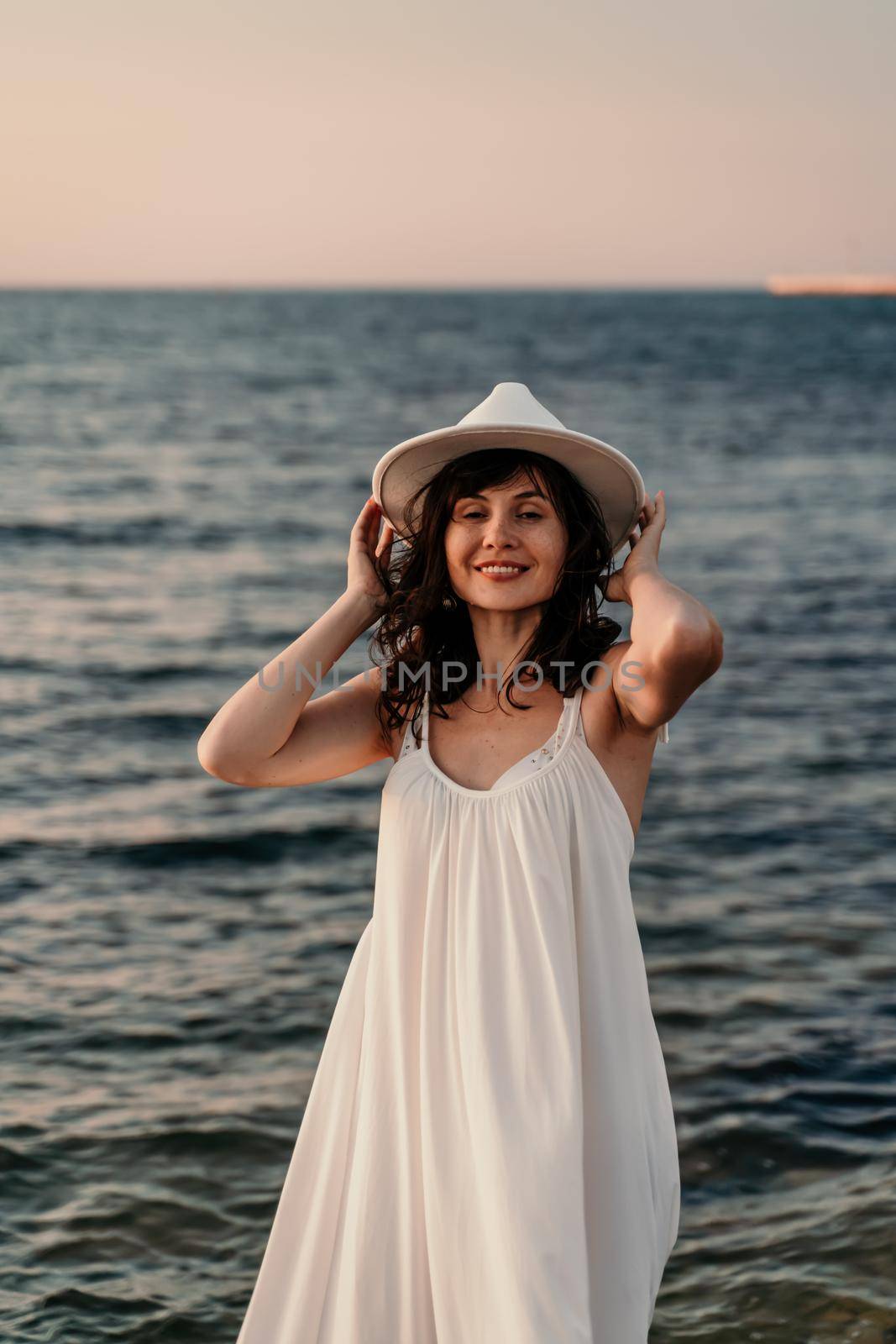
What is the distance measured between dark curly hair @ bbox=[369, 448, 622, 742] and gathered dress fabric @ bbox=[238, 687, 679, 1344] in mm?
128

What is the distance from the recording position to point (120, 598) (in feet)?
45.6

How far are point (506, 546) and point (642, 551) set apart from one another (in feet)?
0.90

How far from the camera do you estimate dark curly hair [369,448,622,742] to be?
2.78 metres

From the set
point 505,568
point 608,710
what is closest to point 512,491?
point 505,568

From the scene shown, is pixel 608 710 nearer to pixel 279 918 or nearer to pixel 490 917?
pixel 490 917

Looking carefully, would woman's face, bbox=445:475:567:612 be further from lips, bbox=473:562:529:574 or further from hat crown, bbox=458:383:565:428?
hat crown, bbox=458:383:565:428

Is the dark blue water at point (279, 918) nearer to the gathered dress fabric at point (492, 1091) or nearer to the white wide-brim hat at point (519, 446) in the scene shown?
the gathered dress fabric at point (492, 1091)

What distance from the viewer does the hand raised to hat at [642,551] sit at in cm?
278

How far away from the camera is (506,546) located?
272 centimetres

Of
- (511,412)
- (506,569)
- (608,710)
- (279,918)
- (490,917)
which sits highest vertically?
(511,412)

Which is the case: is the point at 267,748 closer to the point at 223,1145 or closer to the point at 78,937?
the point at 223,1145

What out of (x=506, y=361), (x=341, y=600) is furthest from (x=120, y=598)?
(x=506, y=361)

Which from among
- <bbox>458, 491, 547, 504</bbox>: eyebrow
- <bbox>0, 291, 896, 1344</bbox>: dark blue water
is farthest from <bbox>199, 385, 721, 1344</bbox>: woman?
<bbox>0, 291, 896, 1344</bbox>: dark blue water

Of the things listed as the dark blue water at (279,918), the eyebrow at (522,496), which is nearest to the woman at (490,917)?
the eyebrow at (522,496)
